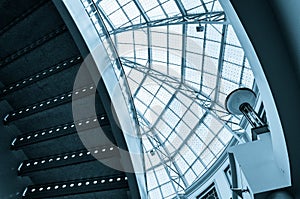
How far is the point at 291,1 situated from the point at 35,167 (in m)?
5.36

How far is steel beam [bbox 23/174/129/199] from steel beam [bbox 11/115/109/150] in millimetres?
965

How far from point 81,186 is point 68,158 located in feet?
2.03

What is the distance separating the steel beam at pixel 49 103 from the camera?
5461 mm

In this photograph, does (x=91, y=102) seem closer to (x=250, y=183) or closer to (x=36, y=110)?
(x=36, y=110)

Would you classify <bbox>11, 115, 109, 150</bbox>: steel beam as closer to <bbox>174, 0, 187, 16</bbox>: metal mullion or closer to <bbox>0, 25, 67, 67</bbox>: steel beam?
<bbox>0, 25, 67, 67</bbox>: steel beam

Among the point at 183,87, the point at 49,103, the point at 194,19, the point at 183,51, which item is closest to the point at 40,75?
the point at 49,103

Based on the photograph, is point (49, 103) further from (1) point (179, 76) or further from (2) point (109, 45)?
(1) point (179, 76)

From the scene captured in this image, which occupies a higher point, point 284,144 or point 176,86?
point 176,86

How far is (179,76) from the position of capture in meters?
19.9

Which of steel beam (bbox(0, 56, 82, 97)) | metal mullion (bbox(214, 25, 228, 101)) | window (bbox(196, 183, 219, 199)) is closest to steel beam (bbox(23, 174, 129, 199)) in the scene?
steel beam (bbox(0, 56, 82, 97))

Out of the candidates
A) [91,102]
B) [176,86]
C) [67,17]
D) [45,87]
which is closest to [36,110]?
[45,87]

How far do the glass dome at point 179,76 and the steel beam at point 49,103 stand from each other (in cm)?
914

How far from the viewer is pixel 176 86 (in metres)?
20.2

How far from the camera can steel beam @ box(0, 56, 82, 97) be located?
5.35 meters
